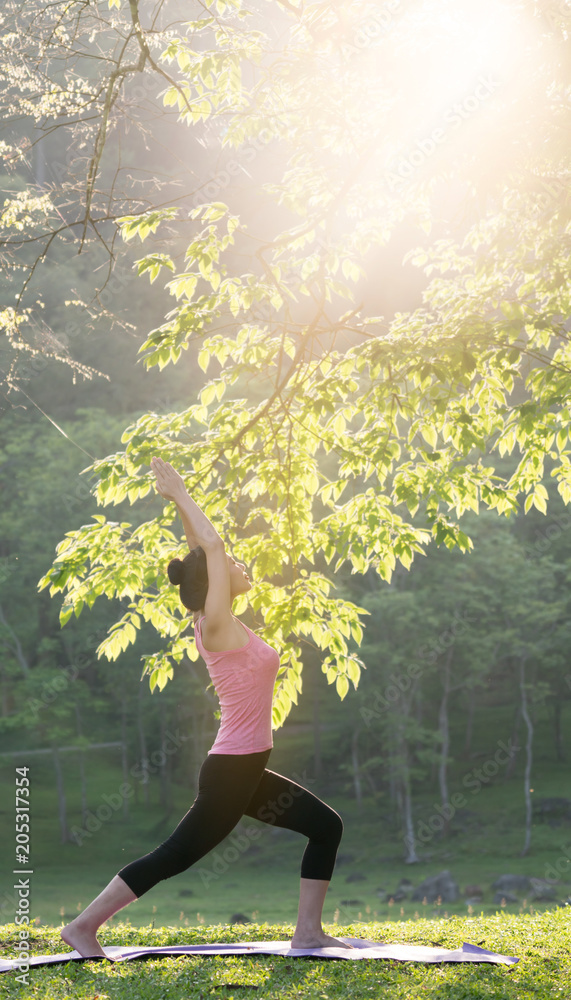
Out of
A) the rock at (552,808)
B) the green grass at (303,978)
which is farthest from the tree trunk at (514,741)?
the green grass at (303,978)

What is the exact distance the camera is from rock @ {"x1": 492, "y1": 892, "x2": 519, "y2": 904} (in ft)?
68.8

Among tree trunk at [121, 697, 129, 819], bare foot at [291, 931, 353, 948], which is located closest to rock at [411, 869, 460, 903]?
tree trunk at [121, 697, 129, 819]

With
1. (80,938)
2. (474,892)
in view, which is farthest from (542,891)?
(80,938)

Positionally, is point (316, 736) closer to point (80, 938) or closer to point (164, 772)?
point (164, 772)

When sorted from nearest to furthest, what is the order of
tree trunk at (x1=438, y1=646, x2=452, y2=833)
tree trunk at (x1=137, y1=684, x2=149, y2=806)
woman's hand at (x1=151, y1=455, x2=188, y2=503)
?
woman's hand at (x1=151, y1=455, x2=188, y2=503) < tree trunk at (x1=438, y1=646, x2=452, y2=833) < tree trunk at (x1=137, y1=684, x2=149, y2=806)

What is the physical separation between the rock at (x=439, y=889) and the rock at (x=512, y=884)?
1033 mm

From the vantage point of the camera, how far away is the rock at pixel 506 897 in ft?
68.8

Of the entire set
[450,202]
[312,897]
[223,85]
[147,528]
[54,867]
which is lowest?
[54,867]

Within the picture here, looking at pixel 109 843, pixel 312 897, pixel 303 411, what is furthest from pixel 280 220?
pixel 312 897

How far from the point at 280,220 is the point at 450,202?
68.0 ft

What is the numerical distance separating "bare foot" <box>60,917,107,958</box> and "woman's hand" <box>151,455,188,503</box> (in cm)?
194

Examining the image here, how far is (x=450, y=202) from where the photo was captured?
6.68 m

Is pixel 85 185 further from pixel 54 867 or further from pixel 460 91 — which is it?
pixel 54 867

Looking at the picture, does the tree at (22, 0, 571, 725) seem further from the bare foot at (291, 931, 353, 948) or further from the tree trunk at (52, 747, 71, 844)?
the tree trunk at (52, 747, 71, 844)
